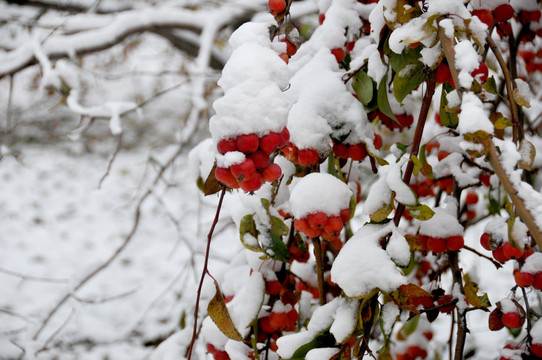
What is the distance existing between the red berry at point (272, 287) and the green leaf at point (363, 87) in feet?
1.11

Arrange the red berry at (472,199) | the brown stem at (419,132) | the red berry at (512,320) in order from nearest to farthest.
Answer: the brown stem at (419,132) → the red berry at (512,320) → the red berry at (472,199)

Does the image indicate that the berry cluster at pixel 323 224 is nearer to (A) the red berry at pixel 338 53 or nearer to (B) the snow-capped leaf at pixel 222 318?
(B) the snow-capped leaf at pixel 222 318

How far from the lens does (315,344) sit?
2.17 feet

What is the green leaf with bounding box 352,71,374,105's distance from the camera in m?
0.70

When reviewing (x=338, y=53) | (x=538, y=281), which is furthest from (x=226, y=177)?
(x=538, y=281)

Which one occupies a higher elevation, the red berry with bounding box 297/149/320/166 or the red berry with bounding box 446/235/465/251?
the red berry with bounding box 297/149/320/166

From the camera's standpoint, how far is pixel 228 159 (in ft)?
1.59

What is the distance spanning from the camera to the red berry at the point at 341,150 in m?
0.72

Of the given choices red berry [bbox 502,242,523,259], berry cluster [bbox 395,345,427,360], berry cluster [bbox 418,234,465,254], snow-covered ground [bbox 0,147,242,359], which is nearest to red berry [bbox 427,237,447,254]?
berry cluster [bbox 418,234,465,254]

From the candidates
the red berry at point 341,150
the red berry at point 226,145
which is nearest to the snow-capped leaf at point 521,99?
the red berry at point 341,150

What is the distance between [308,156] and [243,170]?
206mm

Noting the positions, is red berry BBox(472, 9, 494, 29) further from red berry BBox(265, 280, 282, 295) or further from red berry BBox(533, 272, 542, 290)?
red berry BBox(265, 280, 282, 295)

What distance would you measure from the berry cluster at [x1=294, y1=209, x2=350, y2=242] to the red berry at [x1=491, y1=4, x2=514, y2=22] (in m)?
0.41

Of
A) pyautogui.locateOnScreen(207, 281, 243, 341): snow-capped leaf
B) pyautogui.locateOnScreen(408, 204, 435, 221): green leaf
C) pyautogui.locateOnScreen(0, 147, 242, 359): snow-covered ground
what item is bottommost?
pyautogui.locateOnScreen(207, 281, 243, 341): snow-capped leaf
